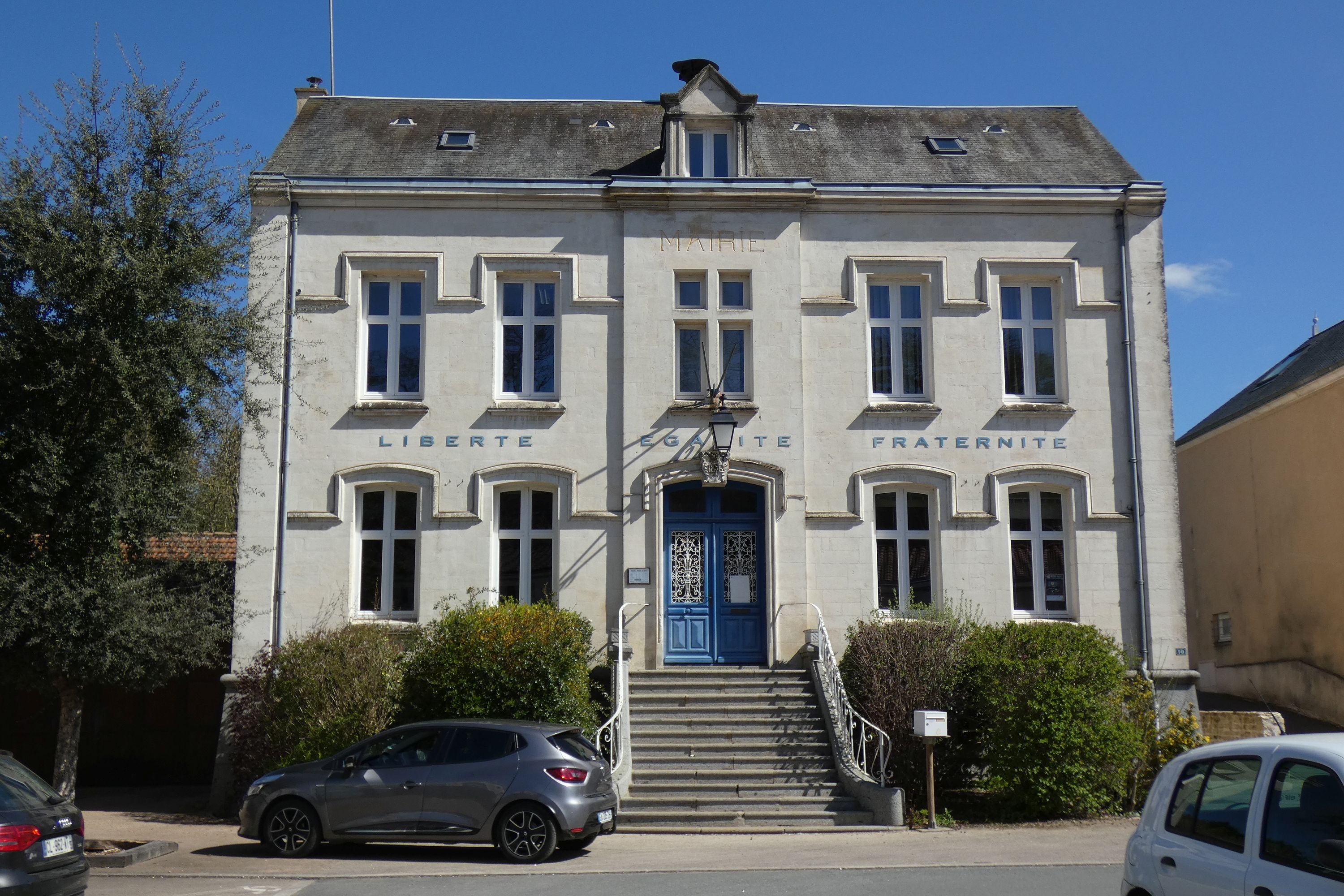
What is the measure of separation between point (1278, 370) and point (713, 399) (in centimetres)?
1433

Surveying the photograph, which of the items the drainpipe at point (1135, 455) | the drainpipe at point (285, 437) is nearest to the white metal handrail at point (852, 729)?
the drainpipe at point (1135, 455)

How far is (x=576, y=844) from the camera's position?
1216 cm

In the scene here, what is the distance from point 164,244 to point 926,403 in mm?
10709

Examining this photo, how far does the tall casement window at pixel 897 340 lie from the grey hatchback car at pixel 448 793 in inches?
336

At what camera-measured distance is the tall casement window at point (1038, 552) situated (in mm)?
17969

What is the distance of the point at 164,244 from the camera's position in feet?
45.4

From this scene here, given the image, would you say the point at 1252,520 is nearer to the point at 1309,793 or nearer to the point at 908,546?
the point at 908,546

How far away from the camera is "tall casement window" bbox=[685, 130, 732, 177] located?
18.7 m

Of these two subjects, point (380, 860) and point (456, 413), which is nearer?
point (380, 860)

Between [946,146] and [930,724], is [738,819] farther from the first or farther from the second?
[946,146]

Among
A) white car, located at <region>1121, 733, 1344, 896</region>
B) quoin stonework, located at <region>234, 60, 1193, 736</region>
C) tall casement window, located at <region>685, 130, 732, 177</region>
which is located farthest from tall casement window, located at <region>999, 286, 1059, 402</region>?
white car, located at <region>1121, 733, 1344, 896</region>

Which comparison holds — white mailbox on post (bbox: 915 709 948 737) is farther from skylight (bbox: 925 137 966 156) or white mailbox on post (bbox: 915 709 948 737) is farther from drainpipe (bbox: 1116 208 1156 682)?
skylight (bbox: 925 137 966 156)

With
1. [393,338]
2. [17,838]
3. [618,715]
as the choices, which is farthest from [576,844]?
[393,338]

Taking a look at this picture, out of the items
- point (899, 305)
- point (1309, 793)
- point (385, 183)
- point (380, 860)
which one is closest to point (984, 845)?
point (380, 860)
